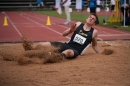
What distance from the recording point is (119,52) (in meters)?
7.37

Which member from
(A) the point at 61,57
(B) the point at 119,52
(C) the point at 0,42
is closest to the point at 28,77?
(A) the point at 61,57

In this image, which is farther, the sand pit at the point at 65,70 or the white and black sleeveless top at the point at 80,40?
the white and black sleeveless top at the point at 80,40

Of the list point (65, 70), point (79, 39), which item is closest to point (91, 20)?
point (79, 39)

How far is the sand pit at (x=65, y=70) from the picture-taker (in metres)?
4.55

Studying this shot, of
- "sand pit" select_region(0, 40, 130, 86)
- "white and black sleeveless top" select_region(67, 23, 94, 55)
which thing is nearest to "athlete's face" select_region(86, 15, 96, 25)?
"white and black sleeveless top" select_region(67, 23, 94, 55)

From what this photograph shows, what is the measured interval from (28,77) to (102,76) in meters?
1.19

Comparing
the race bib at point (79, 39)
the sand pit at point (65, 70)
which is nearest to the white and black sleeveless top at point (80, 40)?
the race bib at point (79, 39)

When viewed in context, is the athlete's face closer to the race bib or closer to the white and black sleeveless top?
the white and black sleeveless top

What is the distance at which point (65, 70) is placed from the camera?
5348 millimetres

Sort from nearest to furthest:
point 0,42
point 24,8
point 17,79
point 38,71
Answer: point 17,79, point 38,71, point 0,42, point 24,8

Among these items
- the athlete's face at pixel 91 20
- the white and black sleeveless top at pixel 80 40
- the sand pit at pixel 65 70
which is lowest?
the sand pit at pixel 65 70

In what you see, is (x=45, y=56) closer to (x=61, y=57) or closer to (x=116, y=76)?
(x=61, y=57)

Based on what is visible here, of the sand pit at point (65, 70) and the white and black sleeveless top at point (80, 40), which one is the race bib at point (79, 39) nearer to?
the white and black sleeveless top at point (80, 40)

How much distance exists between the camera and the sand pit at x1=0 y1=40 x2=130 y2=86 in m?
4.55
